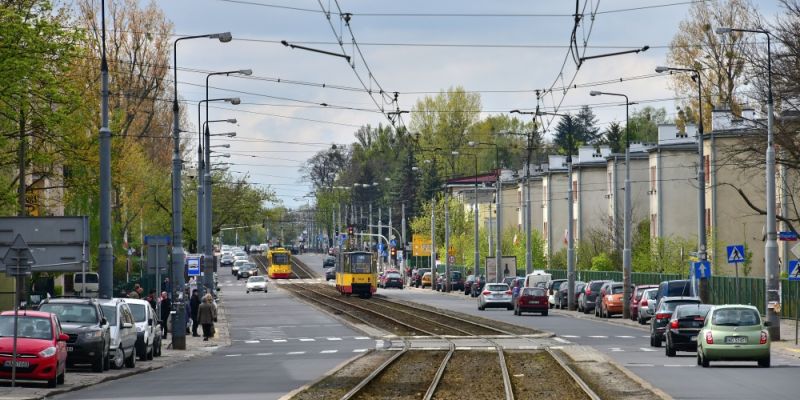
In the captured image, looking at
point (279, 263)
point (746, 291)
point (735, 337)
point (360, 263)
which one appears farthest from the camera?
point (279, 263)

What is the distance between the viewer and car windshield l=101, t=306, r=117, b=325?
1398 inches

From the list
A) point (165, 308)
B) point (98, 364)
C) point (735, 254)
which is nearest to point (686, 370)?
point (98, 364)

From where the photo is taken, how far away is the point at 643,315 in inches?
2320

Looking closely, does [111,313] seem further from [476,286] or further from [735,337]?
[476,286]

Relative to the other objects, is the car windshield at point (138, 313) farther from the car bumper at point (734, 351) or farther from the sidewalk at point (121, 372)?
the car bumper at point (734, 351)

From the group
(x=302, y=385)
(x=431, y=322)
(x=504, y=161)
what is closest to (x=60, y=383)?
(x=302, y=385)

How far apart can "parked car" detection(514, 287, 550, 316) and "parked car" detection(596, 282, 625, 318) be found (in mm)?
2949

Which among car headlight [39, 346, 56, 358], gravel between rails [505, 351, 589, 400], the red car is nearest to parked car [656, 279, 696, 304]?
gravel between rails [505, 351, 589, 400]

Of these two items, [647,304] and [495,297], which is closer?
[647,304]

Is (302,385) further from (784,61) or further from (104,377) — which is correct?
(784,61)

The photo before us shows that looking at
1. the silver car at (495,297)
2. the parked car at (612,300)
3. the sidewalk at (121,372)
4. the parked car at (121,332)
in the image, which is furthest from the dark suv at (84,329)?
the silver car at (495,297)

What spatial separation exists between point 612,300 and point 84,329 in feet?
121

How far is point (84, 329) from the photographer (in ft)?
109

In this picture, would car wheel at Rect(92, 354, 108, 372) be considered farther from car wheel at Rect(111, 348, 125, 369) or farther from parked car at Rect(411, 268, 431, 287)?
parked car at Rect(411, 268, 431, 287)
